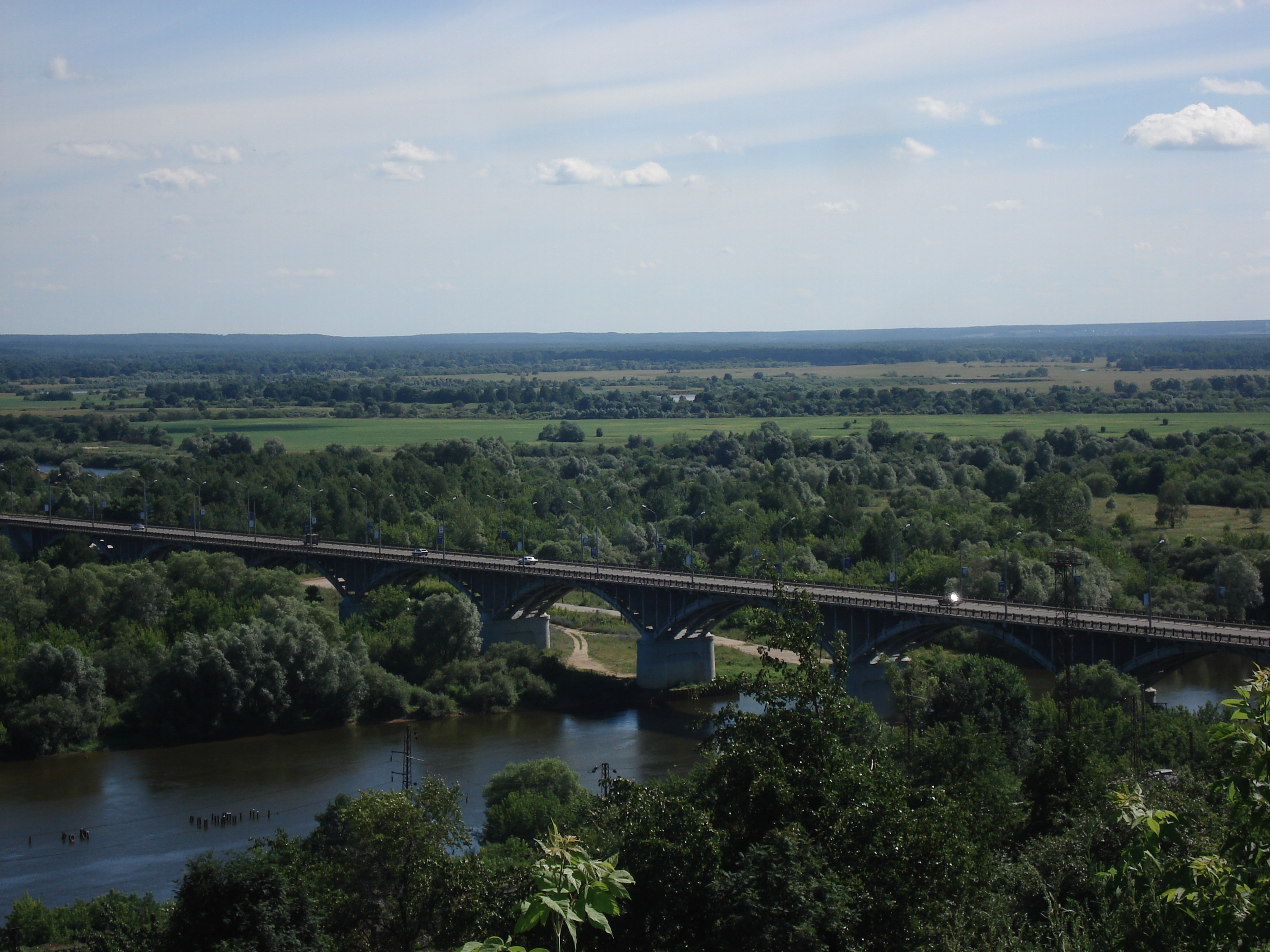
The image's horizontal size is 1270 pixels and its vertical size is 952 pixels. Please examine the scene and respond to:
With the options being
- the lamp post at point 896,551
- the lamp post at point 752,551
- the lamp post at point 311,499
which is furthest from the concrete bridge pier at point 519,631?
the lamp post at point 311,499

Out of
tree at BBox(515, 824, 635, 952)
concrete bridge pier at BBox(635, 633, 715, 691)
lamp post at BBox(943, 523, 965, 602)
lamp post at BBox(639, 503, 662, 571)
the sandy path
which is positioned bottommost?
the sandy path

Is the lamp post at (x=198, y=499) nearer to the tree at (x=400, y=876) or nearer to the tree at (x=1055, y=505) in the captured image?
the tree at (x=1055, y=505)

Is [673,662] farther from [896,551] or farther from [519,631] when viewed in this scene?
[896,551]

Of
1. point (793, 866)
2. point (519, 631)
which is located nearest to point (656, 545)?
point (519, 631)

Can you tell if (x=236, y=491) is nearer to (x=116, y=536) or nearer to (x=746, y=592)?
(x=116, y=536)

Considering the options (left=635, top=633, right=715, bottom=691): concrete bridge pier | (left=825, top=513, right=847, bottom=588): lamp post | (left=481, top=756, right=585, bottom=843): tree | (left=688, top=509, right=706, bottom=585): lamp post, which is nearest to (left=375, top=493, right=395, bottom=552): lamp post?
(left=688, top=509, right=706, bottom=585): lamp post

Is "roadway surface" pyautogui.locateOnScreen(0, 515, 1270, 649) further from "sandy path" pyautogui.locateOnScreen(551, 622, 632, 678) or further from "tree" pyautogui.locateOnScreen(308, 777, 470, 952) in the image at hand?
"tree" pyautogui.locateOnScreen(308, 777, 470, 952)
